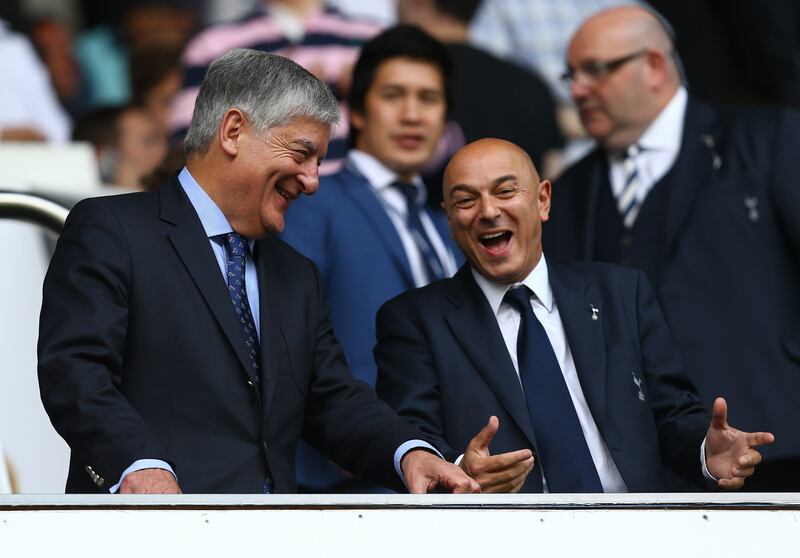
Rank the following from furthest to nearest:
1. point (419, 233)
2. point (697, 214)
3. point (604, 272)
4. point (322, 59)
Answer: point (322, 59) < point (419, 233) < point (697, 214) < point (604, 272)

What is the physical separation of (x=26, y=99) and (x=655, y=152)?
2671 mm

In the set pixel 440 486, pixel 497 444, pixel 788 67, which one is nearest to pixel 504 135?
pixel 788 67

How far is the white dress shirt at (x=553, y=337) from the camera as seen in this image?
10.1 ft

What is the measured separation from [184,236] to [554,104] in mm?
2480

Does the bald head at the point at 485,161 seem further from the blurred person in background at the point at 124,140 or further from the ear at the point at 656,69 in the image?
the blurred person in background at the point at 124,140

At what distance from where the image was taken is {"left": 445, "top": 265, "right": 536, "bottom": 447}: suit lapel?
10.1ft

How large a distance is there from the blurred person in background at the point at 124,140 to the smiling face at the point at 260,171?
2484mm

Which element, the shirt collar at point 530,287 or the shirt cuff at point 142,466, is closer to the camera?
the shirt cuff at point 142,466

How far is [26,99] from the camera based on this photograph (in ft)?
18.8

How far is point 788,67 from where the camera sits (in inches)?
218

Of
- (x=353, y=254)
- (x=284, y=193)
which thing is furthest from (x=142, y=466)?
(x=353, y=254)

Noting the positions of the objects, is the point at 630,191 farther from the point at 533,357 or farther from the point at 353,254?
the point at 533,357

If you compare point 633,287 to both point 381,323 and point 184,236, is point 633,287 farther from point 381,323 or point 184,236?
point 184,236

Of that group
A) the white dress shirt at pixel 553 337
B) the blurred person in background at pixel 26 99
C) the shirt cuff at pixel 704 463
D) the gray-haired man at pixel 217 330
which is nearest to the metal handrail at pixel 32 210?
the gray-haired man at pixel 217 330
